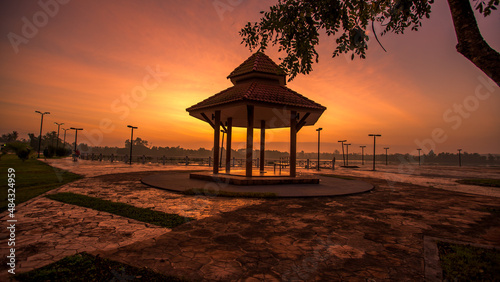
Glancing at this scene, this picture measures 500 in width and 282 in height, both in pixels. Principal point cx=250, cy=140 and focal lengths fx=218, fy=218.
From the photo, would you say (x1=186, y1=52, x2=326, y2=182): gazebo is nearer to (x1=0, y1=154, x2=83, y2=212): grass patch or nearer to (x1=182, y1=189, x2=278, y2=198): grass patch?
(x1=182, y1=189, x2=278, y2=198): grass patch

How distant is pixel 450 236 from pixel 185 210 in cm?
548

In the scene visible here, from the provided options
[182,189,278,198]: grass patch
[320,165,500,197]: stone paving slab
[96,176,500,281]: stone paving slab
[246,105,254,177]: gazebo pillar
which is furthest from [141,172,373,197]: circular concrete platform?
[320,165,500,197]: stone paving slab

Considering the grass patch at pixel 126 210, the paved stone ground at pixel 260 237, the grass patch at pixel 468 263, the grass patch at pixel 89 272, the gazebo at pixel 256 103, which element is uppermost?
the gazebo at pixel 256 103

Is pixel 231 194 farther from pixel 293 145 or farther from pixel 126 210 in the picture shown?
pixel 293 145

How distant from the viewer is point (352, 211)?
5.69 metres

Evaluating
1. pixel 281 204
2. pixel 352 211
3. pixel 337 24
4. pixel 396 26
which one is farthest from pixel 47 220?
pixel 396 26

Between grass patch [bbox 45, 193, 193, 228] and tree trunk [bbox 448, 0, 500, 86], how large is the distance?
5.30 metres

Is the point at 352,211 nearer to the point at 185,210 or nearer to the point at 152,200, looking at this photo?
the point at 185,210

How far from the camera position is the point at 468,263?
9.09 feet

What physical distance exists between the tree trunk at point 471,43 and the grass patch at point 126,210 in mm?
5301

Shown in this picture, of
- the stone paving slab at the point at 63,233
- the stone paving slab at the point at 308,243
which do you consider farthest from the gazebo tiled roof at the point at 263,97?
the stone paving slab at the point at 63,233

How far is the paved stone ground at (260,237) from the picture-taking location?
8.84 ft

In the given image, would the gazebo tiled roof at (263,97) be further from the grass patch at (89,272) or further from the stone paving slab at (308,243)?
the grass patch at (89,272)

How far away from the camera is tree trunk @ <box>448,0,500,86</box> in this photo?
8.60 feet
